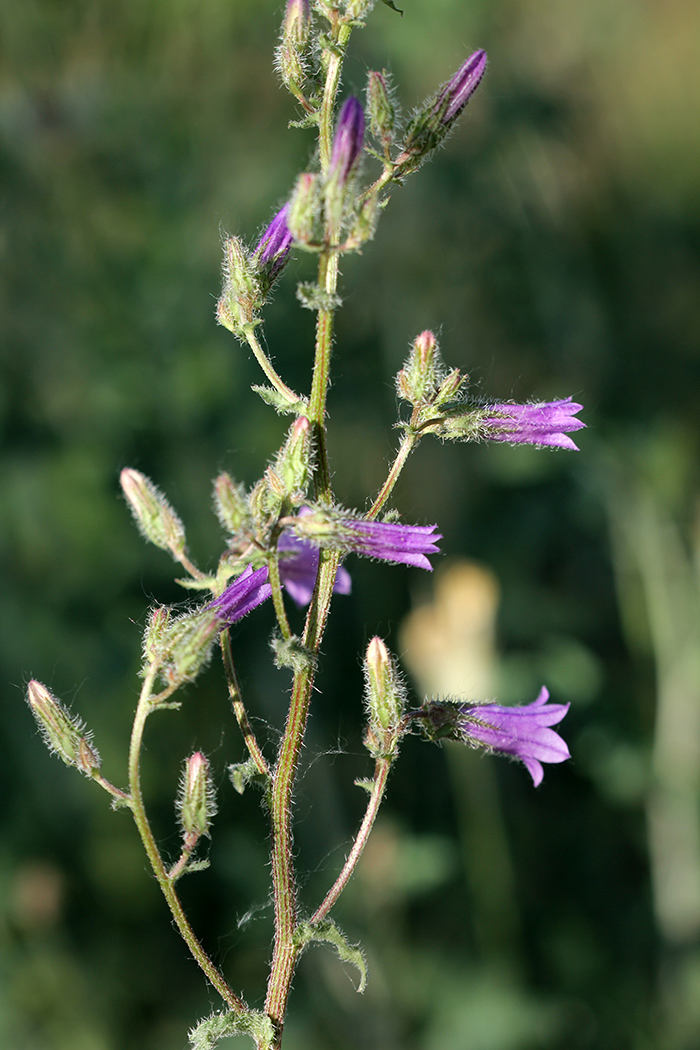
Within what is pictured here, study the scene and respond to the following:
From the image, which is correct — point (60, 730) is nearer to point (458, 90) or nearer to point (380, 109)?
point (380, 109)

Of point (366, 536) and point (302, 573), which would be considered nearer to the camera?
point (366, 536)

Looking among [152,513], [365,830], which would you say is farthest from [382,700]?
[152,513]

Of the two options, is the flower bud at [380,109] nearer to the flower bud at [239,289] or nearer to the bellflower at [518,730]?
the flower bud at [239,289]

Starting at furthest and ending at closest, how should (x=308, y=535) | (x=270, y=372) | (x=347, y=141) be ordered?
(x=270, y=372) < (x=308, y=535) < (x=347, y=141)

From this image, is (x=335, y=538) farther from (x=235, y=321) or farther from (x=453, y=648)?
(x=453, y=648)

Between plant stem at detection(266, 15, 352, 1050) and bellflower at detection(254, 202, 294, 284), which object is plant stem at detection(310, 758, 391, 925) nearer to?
plant stem at detection(266, 15, 352, 1050)

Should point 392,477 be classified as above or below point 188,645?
above

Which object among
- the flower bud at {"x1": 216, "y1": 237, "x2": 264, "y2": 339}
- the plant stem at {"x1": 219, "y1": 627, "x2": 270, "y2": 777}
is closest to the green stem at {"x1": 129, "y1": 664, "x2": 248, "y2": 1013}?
the plant stem at {"x1": 219, "y1": 627, "x2": 270, "y2": 777}
